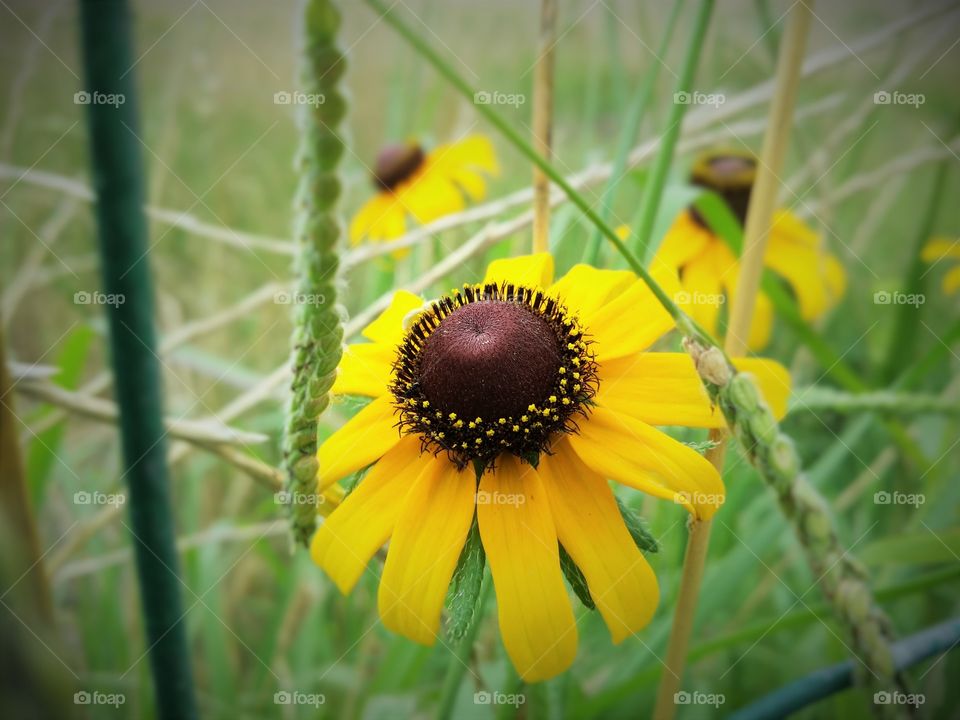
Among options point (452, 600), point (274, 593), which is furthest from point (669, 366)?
point (274, 593)

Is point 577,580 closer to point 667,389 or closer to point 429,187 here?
point 667,389

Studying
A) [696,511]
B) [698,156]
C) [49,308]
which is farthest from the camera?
[49,308]

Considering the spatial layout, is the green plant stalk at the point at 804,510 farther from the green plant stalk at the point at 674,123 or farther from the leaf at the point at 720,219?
the leaf at the point at 720,219

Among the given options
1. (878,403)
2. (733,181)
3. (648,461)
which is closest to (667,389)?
(648,461)

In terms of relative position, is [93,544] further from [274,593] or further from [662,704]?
[662,704]

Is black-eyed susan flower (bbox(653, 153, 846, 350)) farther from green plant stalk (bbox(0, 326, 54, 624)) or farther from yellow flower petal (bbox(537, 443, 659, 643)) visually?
green plant stalk (bbox(0, 326, 54, 624))

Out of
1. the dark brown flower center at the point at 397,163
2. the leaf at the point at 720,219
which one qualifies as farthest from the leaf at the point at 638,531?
the dark brown flower center at the point at 397,163
